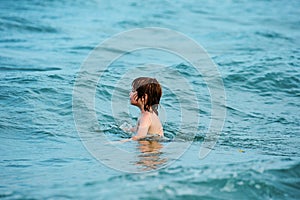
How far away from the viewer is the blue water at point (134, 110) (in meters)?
3.95

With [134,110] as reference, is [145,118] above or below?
above

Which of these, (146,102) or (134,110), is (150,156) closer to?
(146,102)

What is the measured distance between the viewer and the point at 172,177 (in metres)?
3.95

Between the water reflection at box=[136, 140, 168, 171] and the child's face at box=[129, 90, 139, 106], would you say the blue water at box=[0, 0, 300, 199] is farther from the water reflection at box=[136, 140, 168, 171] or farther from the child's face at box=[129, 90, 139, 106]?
the child's face at box=[129, 90, 139, 106]

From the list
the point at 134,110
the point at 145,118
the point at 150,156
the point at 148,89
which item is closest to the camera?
the point at 150,156

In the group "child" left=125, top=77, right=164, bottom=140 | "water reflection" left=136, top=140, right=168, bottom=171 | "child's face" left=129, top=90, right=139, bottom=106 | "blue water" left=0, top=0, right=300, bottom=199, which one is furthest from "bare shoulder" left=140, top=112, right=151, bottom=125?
"blue water" left=0, top=0, right=300, bottom=199

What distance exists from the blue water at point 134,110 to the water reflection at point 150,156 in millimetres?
47

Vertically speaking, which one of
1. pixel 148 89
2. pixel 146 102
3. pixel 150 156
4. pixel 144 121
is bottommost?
pixel 150 156

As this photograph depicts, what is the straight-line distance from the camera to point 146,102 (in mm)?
6047

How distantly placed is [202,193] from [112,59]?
7066 millimetres

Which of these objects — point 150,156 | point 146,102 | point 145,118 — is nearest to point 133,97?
point 146,102

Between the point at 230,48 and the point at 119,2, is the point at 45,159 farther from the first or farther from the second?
the point at 119,2

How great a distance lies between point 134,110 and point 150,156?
97.5 inches

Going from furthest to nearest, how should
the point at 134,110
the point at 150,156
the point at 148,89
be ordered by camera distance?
the point at 134,110 < the point at 148,89 < the point at 150,156
